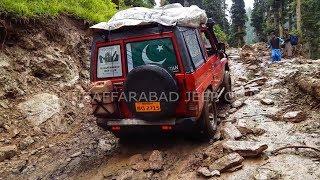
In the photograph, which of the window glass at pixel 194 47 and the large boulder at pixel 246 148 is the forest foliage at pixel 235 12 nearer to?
the window glass at pixel 194 47

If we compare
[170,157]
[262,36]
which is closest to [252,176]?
[170,157]

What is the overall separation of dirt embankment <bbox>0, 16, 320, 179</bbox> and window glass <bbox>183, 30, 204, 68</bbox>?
138cm

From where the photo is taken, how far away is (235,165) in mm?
5066

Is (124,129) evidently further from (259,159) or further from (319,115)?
(319,115)

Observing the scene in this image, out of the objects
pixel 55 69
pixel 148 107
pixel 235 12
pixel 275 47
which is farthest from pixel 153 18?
pixel 235 12

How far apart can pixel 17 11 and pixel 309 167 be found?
23.7 feet

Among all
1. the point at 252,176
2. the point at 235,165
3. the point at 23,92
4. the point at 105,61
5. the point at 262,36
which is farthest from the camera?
the point at 262,36

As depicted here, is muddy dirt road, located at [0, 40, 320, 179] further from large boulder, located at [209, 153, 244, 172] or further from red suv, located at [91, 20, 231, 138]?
red suv, located at [91, 20, 231, 138]

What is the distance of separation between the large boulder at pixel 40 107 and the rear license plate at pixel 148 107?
2.99 metres

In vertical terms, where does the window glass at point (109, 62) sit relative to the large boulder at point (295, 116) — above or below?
above

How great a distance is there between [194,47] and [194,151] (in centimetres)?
184

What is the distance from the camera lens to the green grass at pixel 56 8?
845 cm

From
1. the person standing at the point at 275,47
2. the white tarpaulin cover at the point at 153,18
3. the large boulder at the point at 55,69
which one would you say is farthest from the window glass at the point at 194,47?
the person standing at the point at 275,47

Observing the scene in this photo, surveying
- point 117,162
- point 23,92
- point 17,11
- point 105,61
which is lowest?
point 117,162
